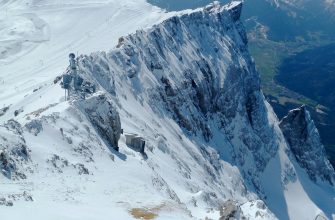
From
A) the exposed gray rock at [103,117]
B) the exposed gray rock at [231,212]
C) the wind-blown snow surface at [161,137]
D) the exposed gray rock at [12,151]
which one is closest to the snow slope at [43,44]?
the wind-blown snow surface at [161,137]

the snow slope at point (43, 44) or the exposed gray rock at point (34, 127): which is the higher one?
the exposed gray rock at point (34, 127)

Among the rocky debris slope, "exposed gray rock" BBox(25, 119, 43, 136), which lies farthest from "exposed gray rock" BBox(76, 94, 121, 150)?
the rocky debris slope

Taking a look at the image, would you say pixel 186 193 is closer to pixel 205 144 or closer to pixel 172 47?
pixel 205 144

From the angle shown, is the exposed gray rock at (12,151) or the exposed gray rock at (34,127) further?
the exposed gray rock at (34,127)

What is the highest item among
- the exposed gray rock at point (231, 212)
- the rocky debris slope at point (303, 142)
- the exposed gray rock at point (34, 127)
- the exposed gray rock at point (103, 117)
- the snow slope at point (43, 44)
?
the exposed gray rock at point (34, 127)

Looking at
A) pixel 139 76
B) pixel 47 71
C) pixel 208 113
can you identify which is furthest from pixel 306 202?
pixel 47 71

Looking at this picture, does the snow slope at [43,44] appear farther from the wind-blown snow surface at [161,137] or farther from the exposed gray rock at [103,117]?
the exposed gray rock at [103,117]

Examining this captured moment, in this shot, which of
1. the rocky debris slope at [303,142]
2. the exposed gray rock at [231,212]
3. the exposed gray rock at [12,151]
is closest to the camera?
the exposed gray rock at [12,151]
